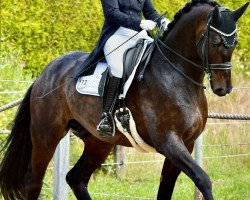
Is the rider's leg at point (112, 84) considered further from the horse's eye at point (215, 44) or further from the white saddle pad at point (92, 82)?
the horse's eye at point (215, 44)

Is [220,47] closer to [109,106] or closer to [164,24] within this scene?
[164,24]

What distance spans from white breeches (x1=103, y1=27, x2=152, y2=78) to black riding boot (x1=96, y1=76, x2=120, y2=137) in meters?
0.09

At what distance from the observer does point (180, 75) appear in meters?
6.79

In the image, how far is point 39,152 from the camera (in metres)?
8.05

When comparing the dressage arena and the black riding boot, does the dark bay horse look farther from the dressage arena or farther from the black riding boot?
the dressage arena

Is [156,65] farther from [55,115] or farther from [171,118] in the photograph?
[55,115]

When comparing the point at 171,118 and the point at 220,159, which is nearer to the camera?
the point at 171,118

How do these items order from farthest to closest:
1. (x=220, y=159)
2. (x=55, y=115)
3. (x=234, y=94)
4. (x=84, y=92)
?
(x=234, y=94)
(x=220, y=159)
(x=55, y=115)
(x=84, y=92)

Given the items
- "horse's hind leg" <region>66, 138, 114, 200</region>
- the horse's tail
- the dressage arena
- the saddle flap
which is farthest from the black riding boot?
the dressage arena

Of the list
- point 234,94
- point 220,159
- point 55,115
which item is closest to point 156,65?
point 55,115

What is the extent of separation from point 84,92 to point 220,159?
4.32 m

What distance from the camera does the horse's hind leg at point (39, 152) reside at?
798 centimetres

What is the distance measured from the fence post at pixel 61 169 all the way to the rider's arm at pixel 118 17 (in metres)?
1.75

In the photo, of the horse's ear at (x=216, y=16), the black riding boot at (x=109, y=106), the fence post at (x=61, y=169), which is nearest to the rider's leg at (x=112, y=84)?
the black riding boot at (x=109, y=106)
